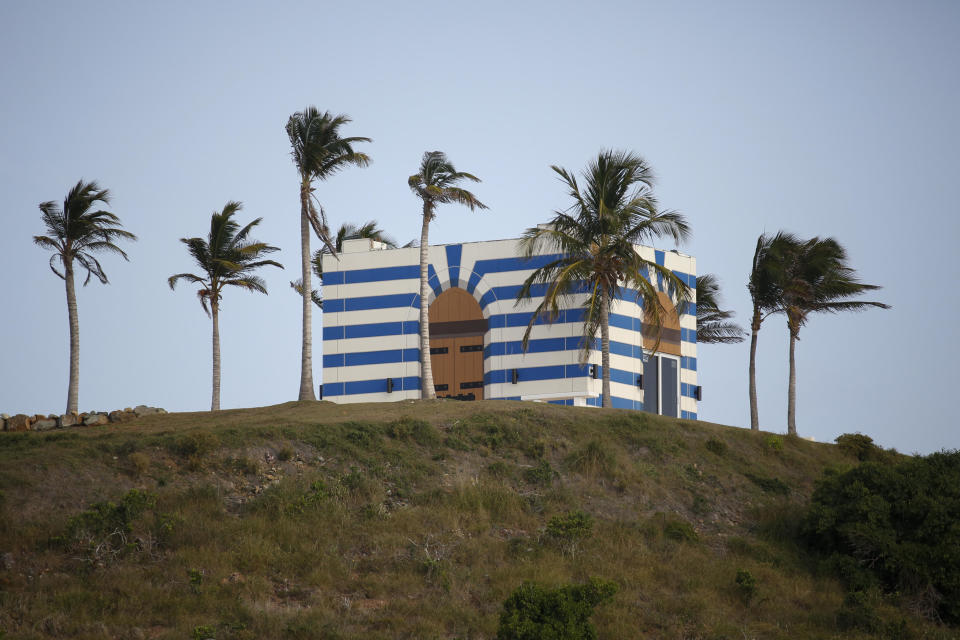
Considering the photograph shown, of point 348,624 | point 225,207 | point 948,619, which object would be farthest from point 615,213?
point 348,624

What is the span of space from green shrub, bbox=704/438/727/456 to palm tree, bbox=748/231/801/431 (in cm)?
894

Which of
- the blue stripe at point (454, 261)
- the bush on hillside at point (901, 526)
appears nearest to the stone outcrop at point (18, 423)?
the blue stripe at point (454, 261)

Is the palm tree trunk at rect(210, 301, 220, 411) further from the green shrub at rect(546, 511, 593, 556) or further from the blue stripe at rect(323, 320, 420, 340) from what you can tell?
the green shrub at rect(546, 511, 593, 556)

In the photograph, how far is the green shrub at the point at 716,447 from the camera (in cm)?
3584

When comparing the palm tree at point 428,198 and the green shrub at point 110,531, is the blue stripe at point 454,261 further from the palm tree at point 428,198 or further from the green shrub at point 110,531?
the green shrub at point 110,531

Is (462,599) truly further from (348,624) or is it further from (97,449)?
(97,449)

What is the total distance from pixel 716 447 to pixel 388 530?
1365 centimetres

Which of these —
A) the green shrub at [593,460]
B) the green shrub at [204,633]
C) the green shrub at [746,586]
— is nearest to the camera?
the green shrub at [204,633]

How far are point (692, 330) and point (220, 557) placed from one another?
88.0 feet

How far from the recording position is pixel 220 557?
24.8 meters

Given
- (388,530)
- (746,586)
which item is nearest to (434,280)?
(388,530)

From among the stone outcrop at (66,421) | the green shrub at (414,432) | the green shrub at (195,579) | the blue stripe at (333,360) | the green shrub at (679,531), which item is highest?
the blue stripe at (333,360)

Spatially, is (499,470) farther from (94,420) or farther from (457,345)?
(94,420)

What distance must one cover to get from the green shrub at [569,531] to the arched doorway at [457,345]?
16.3 metres
